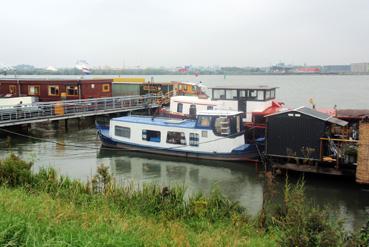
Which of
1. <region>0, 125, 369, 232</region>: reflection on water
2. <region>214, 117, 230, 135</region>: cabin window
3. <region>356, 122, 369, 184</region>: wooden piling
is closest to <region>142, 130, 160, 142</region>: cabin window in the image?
<region>0, 125, 369, 232</region>: reflection on water

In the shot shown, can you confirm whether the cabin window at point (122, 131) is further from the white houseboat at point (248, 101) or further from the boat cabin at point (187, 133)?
the white houseboat at point (248, 101)

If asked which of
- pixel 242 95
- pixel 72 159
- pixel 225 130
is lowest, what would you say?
pixel 72 159

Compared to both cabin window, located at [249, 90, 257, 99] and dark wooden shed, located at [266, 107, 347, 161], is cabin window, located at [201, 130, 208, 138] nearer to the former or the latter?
dark wooden shed, located at [266, 107, 347, 161]

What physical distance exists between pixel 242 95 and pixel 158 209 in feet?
55.4

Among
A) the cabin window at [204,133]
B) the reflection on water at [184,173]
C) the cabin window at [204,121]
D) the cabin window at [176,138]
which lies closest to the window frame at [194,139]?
the cabin window at [204,133]

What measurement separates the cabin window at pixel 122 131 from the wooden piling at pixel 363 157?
14.3 m

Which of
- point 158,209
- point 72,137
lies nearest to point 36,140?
point 72,137

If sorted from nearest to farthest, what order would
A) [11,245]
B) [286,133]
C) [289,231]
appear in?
[11,245] → [289,231] → [286,133]

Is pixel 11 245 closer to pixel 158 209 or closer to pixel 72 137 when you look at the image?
pixel 158 209

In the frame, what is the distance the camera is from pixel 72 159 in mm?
23141

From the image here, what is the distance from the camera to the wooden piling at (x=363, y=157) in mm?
16188

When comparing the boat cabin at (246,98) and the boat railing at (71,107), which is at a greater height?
the boat cabin at (246,98)

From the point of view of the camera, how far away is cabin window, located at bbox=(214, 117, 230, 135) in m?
22.6

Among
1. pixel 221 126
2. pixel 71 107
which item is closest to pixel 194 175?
pixel 221 126
